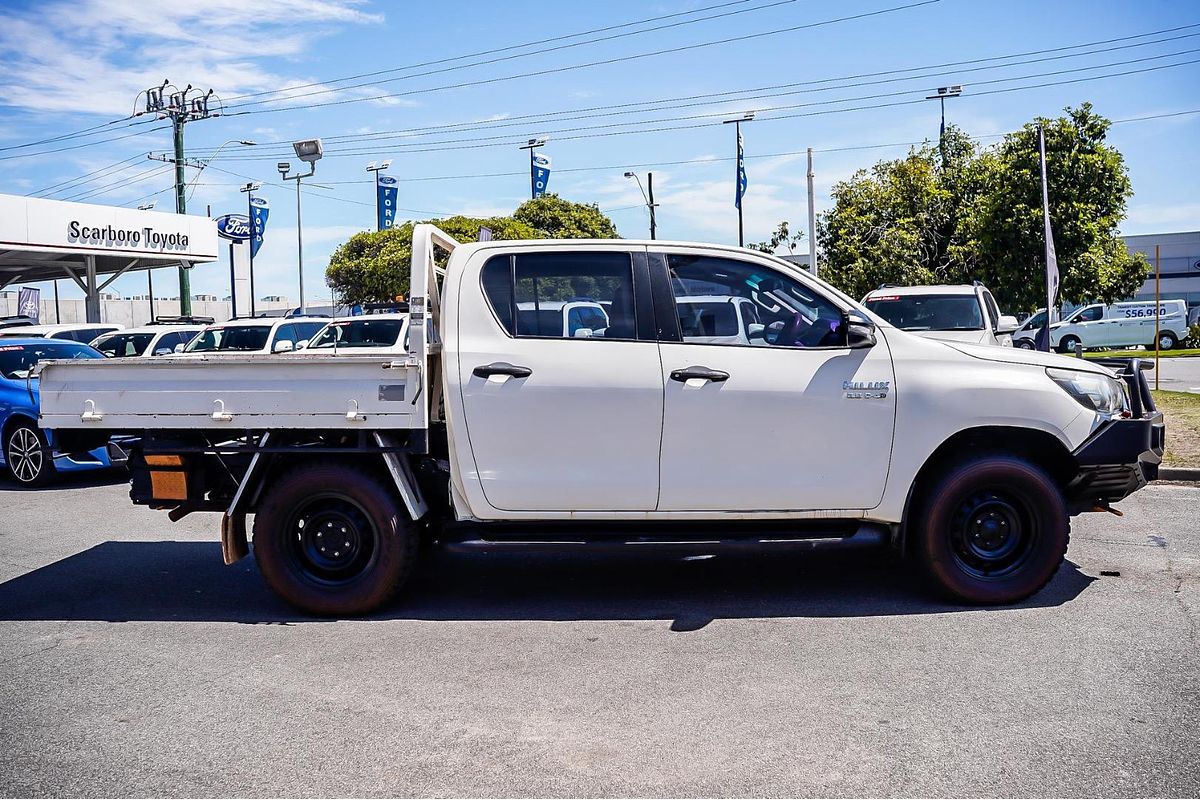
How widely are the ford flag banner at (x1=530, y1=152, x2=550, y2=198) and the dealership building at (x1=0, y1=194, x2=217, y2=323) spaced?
2031 centimetres

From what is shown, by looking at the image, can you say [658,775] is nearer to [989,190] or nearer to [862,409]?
[862,409]

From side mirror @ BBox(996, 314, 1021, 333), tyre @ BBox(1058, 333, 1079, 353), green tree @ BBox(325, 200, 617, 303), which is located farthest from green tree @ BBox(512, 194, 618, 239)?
side mirror @ BBox(996, 314, 1021, 333)

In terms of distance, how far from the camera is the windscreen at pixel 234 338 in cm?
1638

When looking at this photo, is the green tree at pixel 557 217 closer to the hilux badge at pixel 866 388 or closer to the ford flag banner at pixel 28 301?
the ford flag banner at pixel 28 301

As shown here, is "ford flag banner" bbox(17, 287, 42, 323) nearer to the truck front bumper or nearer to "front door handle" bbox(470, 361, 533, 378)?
"front door handle" bbox(470, 361, 533, 378)

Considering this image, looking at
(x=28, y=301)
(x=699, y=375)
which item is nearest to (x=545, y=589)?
(x=699, y=375)

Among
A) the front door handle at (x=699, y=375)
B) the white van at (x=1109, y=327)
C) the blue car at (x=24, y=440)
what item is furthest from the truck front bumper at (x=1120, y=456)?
the white van at (x=1109, y=327)

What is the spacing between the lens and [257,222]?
45.9 meters

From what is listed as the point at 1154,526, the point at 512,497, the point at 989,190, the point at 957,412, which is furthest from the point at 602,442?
the point at 989,190

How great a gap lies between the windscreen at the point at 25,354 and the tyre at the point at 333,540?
6.85 m

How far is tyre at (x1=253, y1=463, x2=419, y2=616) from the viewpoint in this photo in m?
5.99

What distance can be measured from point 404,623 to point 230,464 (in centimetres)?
140

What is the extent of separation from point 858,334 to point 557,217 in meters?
50.1

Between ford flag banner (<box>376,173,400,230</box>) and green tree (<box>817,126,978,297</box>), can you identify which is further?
ford flag banner (<box>376,173,400,230</box>)
